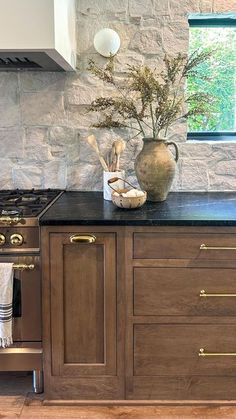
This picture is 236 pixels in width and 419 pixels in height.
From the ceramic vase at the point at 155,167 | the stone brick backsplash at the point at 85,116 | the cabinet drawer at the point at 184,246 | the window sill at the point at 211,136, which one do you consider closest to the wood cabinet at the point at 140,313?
the cabinet drawer at the point at 184,246

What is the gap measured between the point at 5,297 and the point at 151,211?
740 mm

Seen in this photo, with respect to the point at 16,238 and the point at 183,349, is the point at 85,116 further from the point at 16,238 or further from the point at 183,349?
the point at 183,349

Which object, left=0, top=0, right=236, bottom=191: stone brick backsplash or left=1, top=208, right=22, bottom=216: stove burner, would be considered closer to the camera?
left=1, top=208, right=22, bottom=216: stove burner

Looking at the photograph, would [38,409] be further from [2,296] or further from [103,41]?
[103,41]

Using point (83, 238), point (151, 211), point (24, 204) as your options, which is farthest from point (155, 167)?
point (24, 204)

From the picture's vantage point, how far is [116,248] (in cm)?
194

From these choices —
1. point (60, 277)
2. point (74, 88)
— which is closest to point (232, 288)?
point (60, 277)

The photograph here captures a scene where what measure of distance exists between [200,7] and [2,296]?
5.90 ft

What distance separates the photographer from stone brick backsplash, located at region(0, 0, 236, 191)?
8.09ft

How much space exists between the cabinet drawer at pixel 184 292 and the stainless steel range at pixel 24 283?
0.44 meters

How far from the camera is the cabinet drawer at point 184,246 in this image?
193 centimetres

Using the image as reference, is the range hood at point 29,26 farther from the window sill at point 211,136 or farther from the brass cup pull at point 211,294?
the brass cup pull at point 211,294

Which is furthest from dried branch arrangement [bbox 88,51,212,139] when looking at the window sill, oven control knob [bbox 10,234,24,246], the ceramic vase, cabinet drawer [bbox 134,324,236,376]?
cabinet drawer [bbox 134,324,236,376]

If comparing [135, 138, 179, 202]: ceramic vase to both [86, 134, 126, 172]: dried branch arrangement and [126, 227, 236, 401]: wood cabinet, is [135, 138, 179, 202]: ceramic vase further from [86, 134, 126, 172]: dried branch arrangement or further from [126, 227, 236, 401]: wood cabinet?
[126, 227, 236, 401]: wood cabinet
